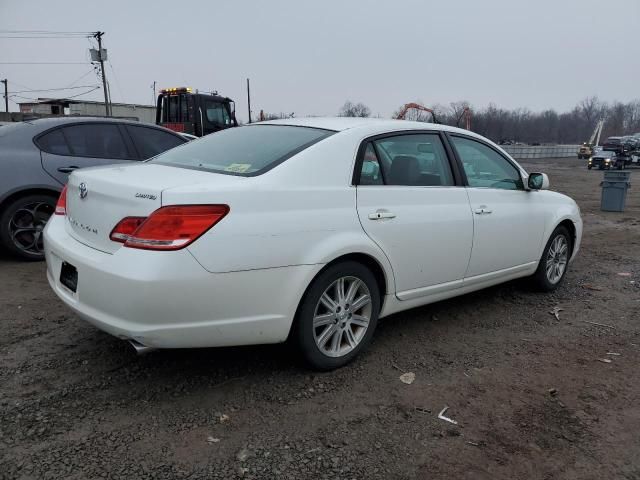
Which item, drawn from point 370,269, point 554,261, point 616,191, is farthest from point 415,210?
point 616,191

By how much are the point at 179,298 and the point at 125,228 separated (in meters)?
0.48

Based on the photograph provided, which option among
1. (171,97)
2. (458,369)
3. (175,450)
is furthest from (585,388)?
(171,97)

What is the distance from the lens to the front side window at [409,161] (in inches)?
140

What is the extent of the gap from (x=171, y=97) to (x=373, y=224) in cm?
1360

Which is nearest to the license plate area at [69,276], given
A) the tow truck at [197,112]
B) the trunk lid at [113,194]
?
the trunk lid at [113,194]

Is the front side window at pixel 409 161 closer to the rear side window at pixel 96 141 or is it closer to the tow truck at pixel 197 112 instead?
the rear side window at pixel 96 141

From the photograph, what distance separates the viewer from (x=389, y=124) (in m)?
3.82

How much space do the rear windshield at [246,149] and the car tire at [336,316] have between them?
76cm

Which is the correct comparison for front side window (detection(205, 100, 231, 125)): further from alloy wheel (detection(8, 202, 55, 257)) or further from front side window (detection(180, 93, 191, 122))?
alloy wheel (detection(8, 202, 55, 257))

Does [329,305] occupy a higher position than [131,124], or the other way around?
[131,124]

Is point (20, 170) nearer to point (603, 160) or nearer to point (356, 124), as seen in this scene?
point (356, 124)

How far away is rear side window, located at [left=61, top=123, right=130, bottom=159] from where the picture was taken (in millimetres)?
5938

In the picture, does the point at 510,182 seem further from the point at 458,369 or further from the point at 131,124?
the point at 131,124

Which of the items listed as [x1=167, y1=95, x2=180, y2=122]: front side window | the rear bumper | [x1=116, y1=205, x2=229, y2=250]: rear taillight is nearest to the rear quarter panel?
the rear bumper
